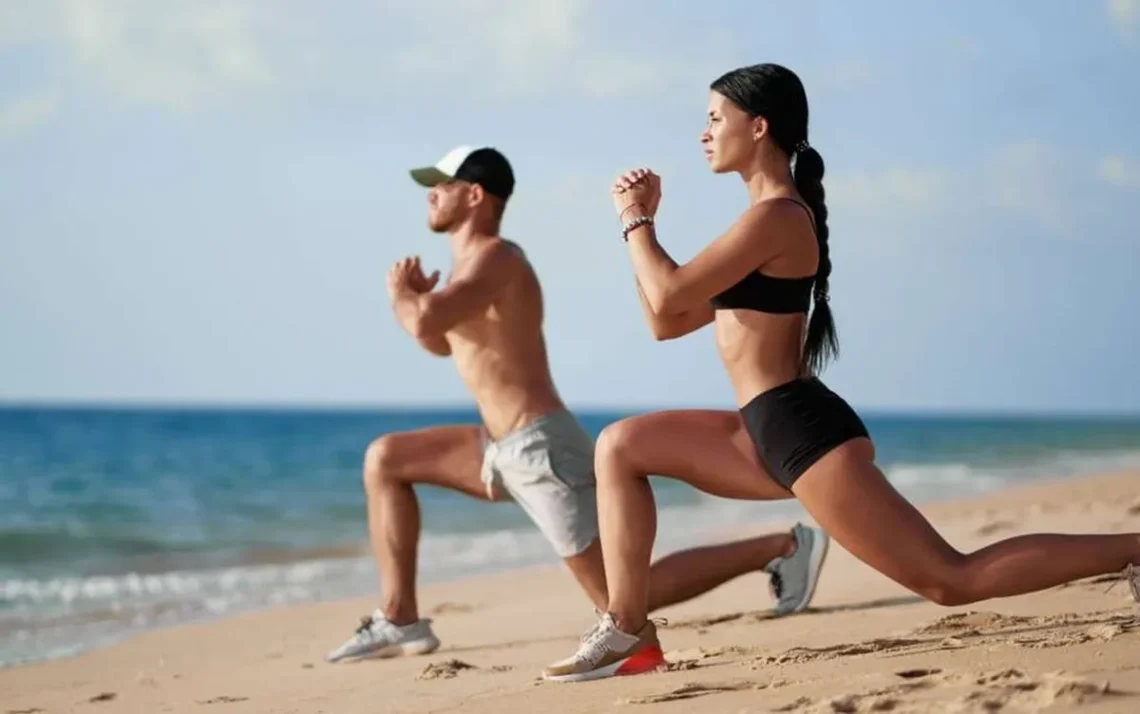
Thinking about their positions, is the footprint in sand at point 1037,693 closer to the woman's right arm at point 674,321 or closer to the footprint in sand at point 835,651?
the footprint in sand at point 835,651

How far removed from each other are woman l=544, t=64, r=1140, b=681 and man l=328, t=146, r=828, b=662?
3.57ft

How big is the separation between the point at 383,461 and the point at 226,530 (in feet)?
38.1

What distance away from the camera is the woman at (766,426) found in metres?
3.96

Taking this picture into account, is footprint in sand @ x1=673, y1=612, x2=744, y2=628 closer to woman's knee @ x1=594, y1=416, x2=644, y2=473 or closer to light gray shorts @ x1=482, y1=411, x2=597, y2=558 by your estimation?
light gray shorts @ x1=482, y1=411, x2=597, y2=558

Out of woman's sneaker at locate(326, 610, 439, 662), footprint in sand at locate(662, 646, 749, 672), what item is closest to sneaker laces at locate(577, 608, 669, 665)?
footprint in sand at locate(662, 646, 749, 672)

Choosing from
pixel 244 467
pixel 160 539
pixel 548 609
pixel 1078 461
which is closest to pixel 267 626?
pixel 548 609

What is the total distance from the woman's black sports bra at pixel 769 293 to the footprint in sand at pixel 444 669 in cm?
164

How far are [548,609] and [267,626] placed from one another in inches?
56.4

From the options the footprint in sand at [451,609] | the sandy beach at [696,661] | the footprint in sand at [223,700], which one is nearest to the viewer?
the sandy beach at [696,661]

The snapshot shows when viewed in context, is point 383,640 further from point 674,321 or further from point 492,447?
point 674,321

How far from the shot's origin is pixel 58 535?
15938 millimetres

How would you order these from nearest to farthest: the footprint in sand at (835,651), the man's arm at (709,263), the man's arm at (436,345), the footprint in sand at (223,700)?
1. the man's arm at (709,263)
2. the footprint in sand at (835,651)
3. the footprint in sand at (223,700)
4. the man's arm at (436,345)

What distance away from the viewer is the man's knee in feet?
18.7

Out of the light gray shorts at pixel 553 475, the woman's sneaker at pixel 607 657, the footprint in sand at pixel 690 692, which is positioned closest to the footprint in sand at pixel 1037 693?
the footprint in sand at pixel 690 692
